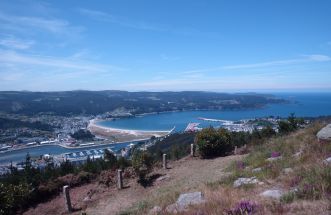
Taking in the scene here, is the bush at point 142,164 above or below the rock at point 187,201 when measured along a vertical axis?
below

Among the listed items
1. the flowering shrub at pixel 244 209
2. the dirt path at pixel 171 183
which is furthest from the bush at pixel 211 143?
the flowering shrub at pixel 244 209

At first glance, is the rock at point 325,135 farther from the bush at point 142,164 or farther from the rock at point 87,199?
the rock at point 87,199

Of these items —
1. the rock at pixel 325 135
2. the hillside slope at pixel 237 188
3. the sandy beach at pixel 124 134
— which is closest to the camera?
the hillside slope at pixel 237 188

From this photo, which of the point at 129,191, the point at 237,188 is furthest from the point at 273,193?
the point at 129,191

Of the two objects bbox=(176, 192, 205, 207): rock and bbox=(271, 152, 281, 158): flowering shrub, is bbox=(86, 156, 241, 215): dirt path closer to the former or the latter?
bbox=(271, 152, 281, 158): flowering shrub

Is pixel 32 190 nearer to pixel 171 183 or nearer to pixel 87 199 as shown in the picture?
pixel 87 199

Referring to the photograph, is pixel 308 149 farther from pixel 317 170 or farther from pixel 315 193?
pixel 315 193

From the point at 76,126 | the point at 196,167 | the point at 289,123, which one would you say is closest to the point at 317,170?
the point at 196,167
